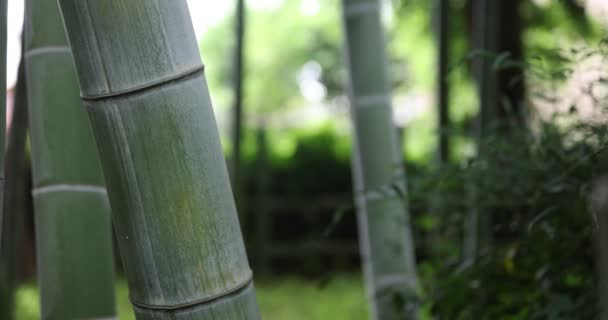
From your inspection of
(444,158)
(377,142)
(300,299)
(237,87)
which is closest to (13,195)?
(237,87)

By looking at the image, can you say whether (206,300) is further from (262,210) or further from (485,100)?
(262,210)

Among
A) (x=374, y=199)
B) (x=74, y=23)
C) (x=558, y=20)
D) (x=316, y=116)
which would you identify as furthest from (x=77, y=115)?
(x=316, y=116)

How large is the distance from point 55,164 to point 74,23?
0.40 metres

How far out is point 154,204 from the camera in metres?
0.79

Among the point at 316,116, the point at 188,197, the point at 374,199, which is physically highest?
the point at 188,197

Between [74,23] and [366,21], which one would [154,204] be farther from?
[366,21]

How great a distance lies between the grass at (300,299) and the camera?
156 inches

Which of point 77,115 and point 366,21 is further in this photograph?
point 366,21

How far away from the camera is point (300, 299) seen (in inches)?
191

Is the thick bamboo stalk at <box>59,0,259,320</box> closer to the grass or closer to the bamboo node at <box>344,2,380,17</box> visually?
the bamboo node at <box>344,2,380,17</box>

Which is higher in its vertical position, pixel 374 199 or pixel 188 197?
pixel 188 197

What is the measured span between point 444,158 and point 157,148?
1.34 m

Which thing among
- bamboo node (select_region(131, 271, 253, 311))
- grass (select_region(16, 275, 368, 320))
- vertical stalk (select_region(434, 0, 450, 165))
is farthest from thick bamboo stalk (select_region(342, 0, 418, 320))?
grass (select_region(16, 275, 368, 320))

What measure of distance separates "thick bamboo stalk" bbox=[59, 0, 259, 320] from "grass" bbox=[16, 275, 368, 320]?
2.49 meters
